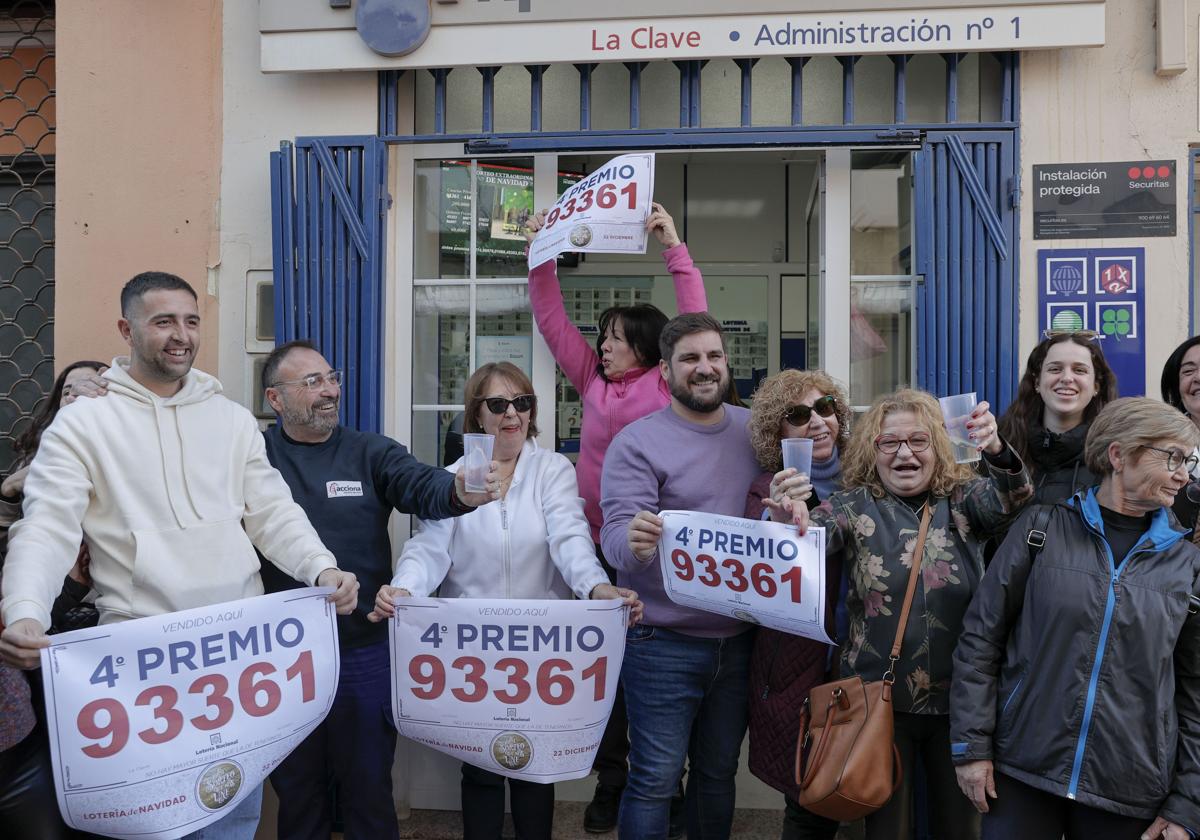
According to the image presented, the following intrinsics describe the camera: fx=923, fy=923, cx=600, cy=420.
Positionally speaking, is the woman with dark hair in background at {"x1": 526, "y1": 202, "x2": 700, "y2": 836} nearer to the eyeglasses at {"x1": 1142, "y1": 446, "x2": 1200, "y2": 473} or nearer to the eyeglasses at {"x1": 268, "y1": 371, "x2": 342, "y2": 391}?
the eyeglasses at {"x1": 268, "y1": 371, "x2": 342, "y2": 391}

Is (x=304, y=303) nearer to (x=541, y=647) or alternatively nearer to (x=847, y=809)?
(x=541, y=647)

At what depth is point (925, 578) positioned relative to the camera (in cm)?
257

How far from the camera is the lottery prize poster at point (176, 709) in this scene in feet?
7.41

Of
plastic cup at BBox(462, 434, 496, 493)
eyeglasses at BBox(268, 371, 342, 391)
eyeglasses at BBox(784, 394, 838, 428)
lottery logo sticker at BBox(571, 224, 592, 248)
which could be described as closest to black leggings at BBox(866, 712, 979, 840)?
eyeglasses at BBox(784, 394, 838, 428)

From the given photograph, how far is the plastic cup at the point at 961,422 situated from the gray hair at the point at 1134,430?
1.03 feet

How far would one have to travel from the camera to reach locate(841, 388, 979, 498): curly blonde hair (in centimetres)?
265

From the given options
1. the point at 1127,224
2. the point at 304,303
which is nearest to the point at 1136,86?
the point at 1127,224

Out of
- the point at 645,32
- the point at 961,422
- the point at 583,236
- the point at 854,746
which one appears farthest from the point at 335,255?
the point at 854,746

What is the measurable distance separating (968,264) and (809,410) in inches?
53.0

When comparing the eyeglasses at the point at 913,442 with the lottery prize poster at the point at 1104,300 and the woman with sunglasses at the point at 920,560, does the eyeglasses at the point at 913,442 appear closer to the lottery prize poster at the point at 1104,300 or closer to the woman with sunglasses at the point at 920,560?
the woman with sunglasses at the point at 920,560

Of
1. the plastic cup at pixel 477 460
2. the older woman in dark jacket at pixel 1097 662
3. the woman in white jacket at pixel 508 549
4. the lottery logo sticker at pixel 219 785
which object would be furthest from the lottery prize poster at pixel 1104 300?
the lottery logo sticker at pixel 219 785

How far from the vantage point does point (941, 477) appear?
2648 millimetres

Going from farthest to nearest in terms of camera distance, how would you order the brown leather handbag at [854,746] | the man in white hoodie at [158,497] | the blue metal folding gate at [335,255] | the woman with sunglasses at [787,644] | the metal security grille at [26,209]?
the metal security grille at [26,209] → the blue metal folding gate at [335,255] → the woman with sunglasses at [787,644] → the brown leather handbag at [854,746] → the man in white hoodie at [158,497]

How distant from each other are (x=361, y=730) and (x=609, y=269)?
3.93 m
